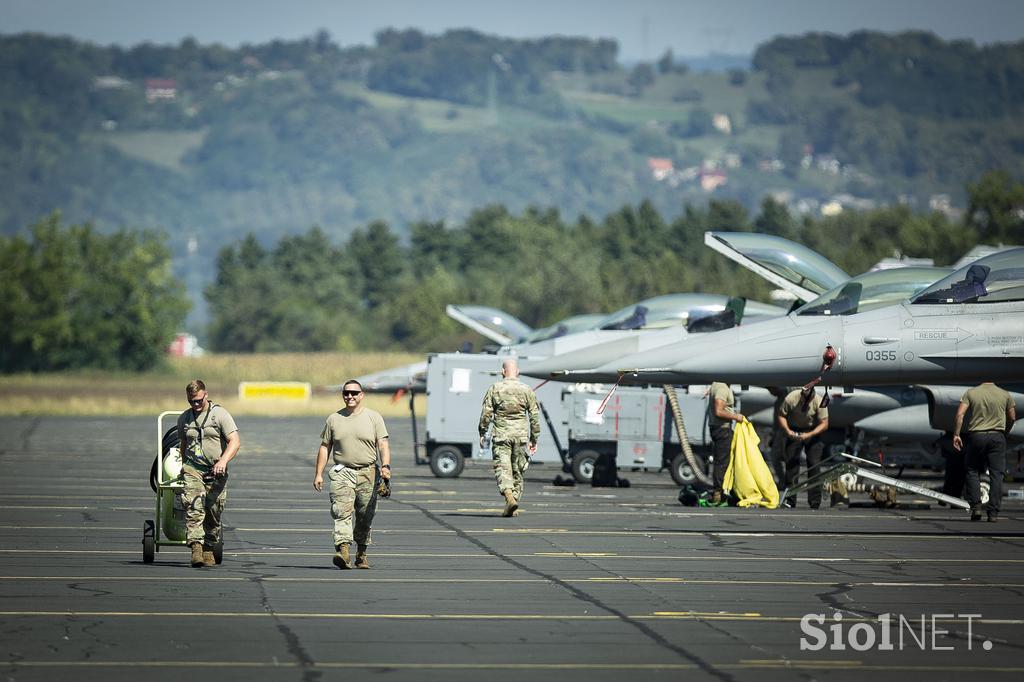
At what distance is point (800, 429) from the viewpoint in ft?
68.0

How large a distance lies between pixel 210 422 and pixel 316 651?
4337 mm

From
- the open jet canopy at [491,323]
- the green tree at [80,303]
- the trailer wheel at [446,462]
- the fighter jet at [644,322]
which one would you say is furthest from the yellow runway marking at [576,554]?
the green tree at [80,303]

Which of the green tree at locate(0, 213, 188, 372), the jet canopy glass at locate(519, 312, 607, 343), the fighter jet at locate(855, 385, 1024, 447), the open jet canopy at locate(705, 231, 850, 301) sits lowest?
the fighter jet at locate(855, 385, 1024, 447)

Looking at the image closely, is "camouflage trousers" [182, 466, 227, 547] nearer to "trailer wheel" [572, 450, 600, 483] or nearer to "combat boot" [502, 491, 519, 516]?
"combat boot" [502, 491, 519, 516]

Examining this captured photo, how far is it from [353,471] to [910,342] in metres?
7.15

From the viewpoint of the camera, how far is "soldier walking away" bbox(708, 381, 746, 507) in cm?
2077

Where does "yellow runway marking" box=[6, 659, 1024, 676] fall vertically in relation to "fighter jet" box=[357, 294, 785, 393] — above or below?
below

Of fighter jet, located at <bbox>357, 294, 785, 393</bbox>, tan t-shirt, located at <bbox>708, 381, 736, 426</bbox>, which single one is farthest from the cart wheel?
fighter jet, located at <bbox>357, 294, 785, 393</bbox>

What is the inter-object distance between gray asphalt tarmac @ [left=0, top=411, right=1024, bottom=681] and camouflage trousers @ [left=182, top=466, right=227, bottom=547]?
325 mm

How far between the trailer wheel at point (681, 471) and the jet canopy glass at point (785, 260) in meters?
3.19

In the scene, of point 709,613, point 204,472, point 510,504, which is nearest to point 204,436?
point 204,472

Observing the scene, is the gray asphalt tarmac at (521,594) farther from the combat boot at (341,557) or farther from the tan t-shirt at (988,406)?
the tan t-shirt at (988,406)

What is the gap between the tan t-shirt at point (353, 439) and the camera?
13812 mm
